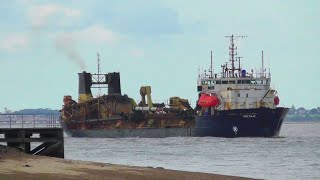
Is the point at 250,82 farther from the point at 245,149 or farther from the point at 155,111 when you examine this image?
the point at 245,149

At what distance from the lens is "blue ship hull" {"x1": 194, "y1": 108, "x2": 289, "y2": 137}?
77.0 meters

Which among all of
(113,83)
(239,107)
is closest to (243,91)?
(239,107)

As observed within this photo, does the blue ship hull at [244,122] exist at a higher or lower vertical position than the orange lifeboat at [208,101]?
lower

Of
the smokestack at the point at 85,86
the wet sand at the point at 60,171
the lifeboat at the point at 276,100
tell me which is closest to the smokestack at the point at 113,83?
the smokestack at the point at 85,86

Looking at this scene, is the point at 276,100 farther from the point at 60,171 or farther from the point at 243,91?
the point at 60,171

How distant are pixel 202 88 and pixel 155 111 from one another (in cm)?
1005

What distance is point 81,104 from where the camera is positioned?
9438 cm

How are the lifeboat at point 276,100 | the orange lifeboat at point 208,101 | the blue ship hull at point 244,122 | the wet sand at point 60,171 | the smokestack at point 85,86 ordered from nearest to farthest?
the wet sand at point 60,171, the blue ship hull at point 244,122, the orange lifeboat at point 208,101, the lifeboat at point 276,100, the smokestack at point 85,86

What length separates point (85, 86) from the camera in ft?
324

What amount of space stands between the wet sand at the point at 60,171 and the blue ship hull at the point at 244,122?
49.5m

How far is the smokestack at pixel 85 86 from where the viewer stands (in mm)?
98125

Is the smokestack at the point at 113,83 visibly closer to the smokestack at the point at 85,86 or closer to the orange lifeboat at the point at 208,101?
the smokestack at the point at 85,86

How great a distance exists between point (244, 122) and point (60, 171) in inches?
2167

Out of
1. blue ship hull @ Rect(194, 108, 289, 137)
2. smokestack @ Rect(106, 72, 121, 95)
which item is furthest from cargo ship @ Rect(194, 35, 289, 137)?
smokestack @ Rect(106, 72, 121, 95)
